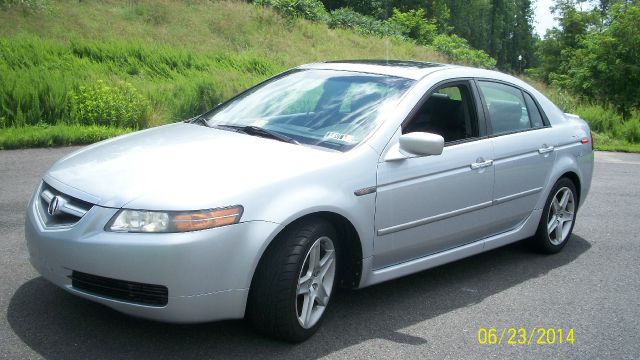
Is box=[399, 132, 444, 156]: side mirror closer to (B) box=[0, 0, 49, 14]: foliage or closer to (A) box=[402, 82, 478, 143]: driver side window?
(A) box=[402, 82, 478, 143]: driver side window

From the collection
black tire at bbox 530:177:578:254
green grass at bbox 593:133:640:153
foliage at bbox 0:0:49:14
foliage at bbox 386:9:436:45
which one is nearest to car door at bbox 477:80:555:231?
black tire at bbox 530:177:578:254

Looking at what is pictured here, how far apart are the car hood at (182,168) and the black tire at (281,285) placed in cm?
33

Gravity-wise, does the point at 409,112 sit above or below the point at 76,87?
above

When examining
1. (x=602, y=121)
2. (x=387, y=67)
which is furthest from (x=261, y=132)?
(x=602, y=121)

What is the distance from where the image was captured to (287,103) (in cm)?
523

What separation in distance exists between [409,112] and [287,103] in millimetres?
923

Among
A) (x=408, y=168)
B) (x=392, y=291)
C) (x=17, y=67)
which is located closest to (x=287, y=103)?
(x=408, y=168)

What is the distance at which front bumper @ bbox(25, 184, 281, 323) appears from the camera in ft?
11.8

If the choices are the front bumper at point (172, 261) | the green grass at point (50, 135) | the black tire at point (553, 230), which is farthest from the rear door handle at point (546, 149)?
the green grass at point (50, 135)

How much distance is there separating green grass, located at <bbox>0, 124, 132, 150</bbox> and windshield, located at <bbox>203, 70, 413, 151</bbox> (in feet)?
17.8

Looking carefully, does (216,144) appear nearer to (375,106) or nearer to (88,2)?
(375,106)

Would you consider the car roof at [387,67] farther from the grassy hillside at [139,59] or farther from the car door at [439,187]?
the grassy hillside at [139,59]

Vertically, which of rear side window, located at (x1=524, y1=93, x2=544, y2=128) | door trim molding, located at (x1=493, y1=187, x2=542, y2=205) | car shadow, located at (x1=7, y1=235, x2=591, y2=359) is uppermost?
rear side window, located at (x1=524, y1=93, x2=544, y2=128)

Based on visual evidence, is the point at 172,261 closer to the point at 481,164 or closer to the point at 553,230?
the point at 481,164
